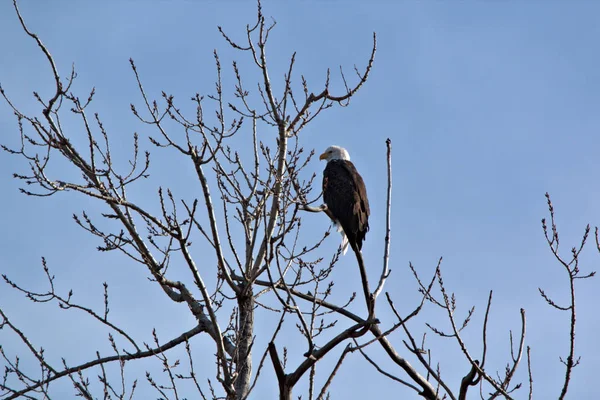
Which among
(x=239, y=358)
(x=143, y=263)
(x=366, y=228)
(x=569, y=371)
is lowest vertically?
(x=569, y=371)

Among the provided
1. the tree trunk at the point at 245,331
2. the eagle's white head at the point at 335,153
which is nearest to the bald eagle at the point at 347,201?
the eagle's white head at the point at 335,153

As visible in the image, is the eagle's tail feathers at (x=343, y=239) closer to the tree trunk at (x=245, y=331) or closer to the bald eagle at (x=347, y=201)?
the bald eagle at (x=347, y=201)

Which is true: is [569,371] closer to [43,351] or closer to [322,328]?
[322,328]

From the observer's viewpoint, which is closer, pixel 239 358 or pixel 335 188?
pixel 239 358

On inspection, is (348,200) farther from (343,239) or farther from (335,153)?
(335,153)

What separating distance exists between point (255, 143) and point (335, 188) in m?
3.27

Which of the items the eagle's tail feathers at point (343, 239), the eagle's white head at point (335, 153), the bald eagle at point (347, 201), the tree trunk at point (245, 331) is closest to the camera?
the tree trunk at point (245, 331)

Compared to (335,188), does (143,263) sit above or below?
below

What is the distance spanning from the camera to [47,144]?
4422 mm

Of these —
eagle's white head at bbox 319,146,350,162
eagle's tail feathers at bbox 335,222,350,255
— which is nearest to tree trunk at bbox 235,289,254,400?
eagle's tail feathers at bbox 335,222,350,255

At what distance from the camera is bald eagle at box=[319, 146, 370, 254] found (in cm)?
Result: 761

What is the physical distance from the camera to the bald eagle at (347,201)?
25.0 ft

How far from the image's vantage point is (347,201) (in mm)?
7789

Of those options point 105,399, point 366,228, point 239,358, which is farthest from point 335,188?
point 105,399
